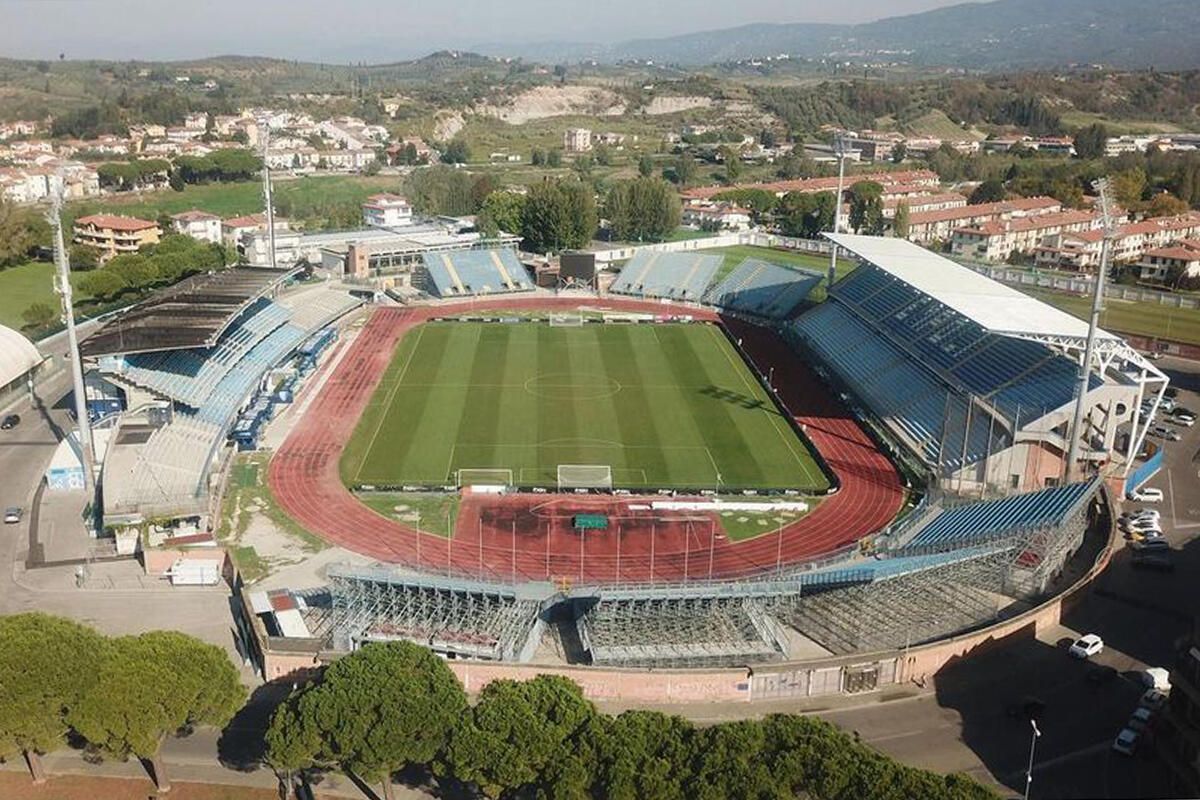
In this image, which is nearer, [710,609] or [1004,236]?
[710,609]

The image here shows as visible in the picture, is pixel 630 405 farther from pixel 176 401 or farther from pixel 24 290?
pixel 24 290

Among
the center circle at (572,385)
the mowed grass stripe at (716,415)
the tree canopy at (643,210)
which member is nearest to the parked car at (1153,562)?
the mowed grass stripe at (716,415)

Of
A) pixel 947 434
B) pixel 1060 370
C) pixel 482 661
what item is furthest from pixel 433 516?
pixel 1060 370

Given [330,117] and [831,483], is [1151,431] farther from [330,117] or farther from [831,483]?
[330,117]

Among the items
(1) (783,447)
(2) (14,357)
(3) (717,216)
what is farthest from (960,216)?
(2) (14,357)

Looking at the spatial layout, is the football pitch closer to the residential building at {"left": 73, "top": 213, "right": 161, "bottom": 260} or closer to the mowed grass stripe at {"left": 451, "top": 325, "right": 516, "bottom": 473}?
the mowed grass stripe at {"left": 451, "top": 325, "right": 516, "bottom": 473}

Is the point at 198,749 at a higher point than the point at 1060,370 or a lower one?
lower

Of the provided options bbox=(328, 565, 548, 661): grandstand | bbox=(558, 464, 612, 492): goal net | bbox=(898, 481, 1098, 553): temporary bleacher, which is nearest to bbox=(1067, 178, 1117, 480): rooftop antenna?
bbox=(898, 481, 1098, 553): temporary bleacher
